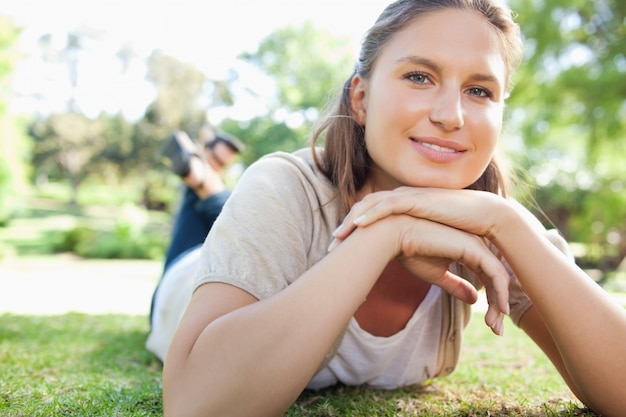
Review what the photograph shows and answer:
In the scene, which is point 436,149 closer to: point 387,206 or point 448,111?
point 448,111

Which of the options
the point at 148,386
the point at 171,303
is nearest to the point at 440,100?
the point at 148,386

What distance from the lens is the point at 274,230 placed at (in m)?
1.75

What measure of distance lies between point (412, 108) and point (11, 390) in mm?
1749

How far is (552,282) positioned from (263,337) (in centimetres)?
85

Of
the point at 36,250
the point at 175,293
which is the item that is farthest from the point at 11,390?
the point at 36,250

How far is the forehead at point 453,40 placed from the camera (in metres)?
1.80

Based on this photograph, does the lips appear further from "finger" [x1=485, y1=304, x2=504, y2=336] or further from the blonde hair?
"finger" [x1=485, y1=304, x2=504, y2=336]

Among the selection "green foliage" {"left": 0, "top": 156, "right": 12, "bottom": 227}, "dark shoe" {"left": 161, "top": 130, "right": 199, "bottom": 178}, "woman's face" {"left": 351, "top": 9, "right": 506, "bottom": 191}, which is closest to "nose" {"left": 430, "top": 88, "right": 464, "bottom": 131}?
"woman's face" {"left": 351, "top": 9, "right": 506, "bottom": 191}

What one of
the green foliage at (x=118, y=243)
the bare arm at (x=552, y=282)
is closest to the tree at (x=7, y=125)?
the green foliage at (x=118, y=243)

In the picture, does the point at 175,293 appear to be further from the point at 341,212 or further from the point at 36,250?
the point at 36,250

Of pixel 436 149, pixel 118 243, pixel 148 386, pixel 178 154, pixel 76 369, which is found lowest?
pixel 118 243

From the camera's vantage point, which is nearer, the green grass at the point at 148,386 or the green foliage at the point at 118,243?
the green grass at the point at 148,386

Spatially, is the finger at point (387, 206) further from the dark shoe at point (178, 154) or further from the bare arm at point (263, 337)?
the dark shoe at point (178, 154)

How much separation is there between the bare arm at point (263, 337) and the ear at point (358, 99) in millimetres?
676
